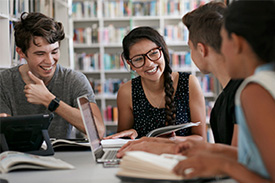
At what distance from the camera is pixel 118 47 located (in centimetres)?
590

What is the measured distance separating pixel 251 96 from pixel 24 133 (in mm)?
912

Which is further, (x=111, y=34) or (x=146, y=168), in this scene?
(x=111, y=34)

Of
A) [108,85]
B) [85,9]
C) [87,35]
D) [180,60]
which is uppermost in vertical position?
[85,9]

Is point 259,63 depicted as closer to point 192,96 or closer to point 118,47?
point 192,96

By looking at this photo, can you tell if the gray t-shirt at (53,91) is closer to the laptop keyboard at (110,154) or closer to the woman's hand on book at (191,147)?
the laptop keyboard at (110,154)

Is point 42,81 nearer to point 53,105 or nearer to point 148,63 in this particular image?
point 53,105

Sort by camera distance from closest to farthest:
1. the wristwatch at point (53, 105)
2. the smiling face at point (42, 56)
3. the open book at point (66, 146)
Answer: the open book at point (66, 146), the wristwatch at point (53, 105), the smiling face at point (42, 56)

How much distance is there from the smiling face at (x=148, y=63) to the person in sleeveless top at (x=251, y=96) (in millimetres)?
1158

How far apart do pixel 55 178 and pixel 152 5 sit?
A: 4.89 m

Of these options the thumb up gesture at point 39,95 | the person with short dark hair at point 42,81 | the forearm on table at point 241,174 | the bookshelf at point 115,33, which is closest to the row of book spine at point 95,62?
the bookshelf at point 115,33

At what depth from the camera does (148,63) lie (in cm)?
206

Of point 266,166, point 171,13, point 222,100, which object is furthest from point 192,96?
point 171,13

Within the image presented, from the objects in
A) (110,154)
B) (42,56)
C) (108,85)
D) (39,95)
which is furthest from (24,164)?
(108,85)

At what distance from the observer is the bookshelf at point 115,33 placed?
564 cm
